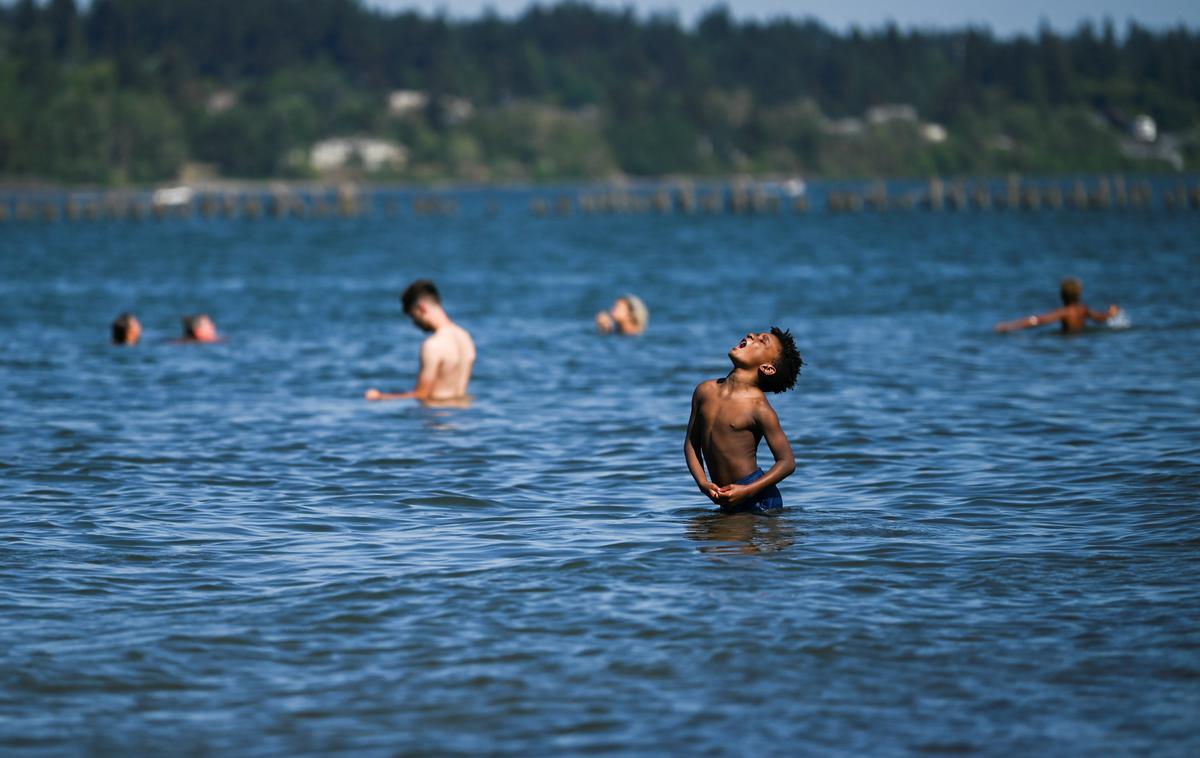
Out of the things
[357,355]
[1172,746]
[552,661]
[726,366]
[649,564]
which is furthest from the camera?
[357,355]

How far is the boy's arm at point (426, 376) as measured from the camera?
57.3 feet

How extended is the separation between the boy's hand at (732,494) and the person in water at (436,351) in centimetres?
619

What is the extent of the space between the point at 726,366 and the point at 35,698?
17.9m

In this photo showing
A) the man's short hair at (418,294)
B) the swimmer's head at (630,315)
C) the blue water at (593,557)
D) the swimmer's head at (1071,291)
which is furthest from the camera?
the swimmer's head at (630,315)

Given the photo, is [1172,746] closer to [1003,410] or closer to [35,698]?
[35,698]

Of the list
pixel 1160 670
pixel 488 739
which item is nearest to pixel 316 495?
pixel 488 739

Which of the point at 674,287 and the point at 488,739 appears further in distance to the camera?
the point at 674,287

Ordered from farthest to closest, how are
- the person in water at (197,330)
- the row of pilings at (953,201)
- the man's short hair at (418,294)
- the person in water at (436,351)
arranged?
the row of pilings at (953,201) < the person in water at (197,330) < the person in water at (436,351) < the man's short hair at (418,294)

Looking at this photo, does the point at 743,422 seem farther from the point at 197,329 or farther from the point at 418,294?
the point at 197,329

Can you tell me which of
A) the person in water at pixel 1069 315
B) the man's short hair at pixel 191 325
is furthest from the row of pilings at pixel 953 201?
the man's short hair at pixel 191 325

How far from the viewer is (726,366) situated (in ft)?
81.1

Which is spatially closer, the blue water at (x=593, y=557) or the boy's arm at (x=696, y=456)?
the blue water at (x=593, y=557)

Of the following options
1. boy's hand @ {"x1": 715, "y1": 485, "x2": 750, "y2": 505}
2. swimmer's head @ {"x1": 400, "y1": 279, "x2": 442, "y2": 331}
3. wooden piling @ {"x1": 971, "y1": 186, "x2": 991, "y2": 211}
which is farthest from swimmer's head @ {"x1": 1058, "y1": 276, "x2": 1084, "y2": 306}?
wooden piling @ {"x1": 971, "y1": 186, "x2": 991, "y2": 211}

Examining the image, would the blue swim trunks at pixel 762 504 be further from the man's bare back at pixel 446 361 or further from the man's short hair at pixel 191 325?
the man's short hair at pixel 191 325
